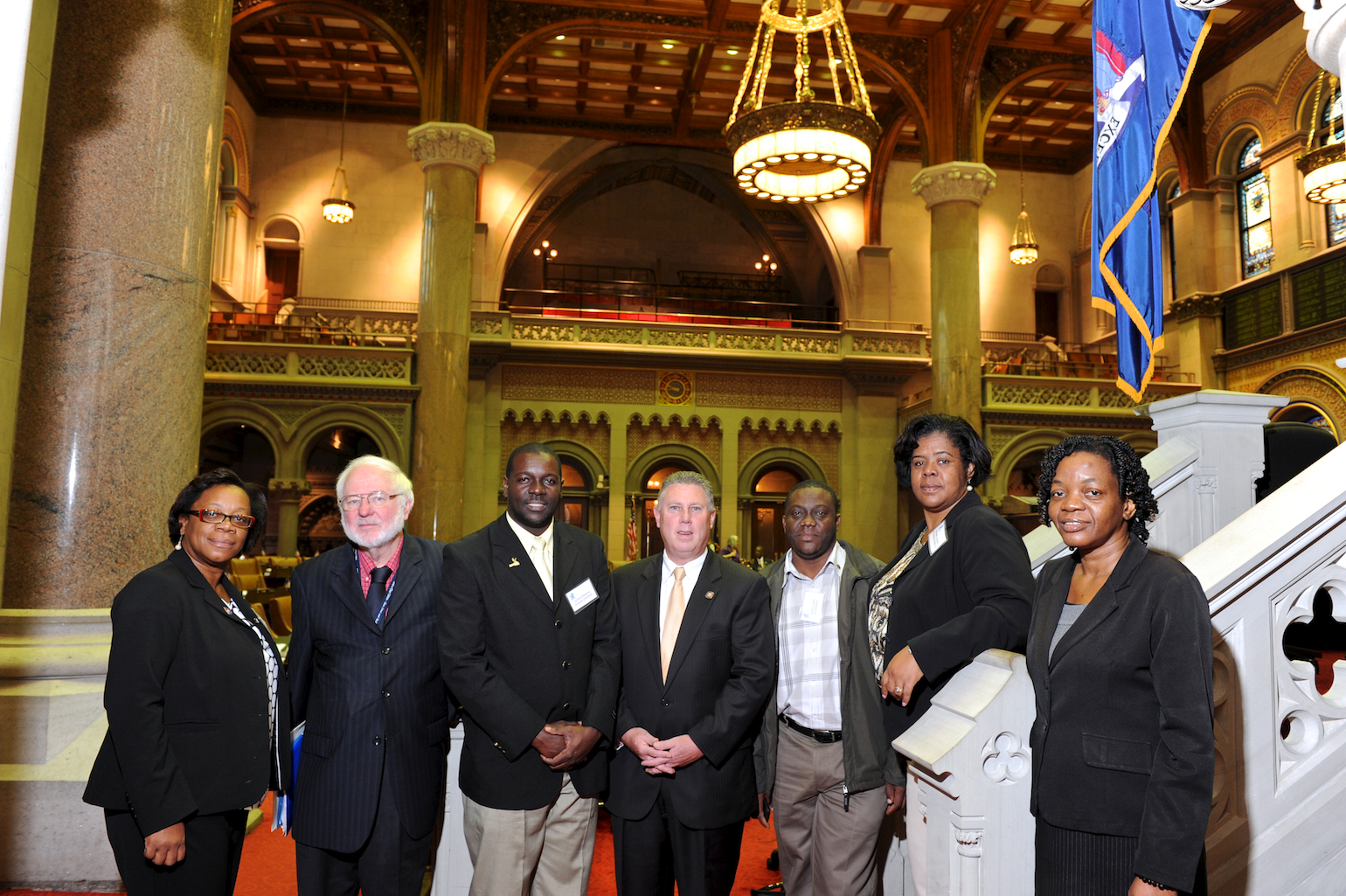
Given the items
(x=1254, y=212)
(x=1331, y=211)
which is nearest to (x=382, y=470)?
(x=1331, y=211)

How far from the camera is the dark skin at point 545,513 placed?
249 cm

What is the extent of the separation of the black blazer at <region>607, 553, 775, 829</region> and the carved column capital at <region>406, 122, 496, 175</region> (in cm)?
1303

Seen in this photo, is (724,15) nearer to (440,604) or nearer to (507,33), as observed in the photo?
(507,33)

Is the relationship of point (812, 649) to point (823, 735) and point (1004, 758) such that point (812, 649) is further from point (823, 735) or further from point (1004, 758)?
point (1004, 758)

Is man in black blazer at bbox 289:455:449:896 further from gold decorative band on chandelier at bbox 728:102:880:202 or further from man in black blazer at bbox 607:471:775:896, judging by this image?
gold decorative band on chandelier at bbox 728:102:880:202

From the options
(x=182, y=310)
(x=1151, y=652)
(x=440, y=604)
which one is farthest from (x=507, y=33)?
(x=1151, y=652)

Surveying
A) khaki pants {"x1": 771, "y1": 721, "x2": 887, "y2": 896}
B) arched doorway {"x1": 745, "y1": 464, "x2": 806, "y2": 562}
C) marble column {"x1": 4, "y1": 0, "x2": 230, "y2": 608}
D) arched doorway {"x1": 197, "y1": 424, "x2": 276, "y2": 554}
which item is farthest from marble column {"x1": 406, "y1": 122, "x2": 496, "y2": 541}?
khaki pants {"x1": 771, "y1": 721, "x2": 887, "y2": 896}

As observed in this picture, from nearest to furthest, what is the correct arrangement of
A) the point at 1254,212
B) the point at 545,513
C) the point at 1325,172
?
the point at 545,513 → the point at 1325,172 → the point at 1254,212

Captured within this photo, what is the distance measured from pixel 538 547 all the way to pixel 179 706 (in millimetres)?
1022

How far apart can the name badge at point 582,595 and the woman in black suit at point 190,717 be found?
2.80 feet

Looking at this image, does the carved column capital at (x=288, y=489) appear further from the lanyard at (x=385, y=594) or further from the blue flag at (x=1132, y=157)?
the blue flag at (x=1132, y=157)

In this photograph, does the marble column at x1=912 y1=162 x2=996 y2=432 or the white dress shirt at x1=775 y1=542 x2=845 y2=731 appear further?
the marble column at x1=912 y1=162 x2=996 y2=432

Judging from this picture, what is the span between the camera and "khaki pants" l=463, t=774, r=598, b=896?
251cm

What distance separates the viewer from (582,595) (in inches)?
106
